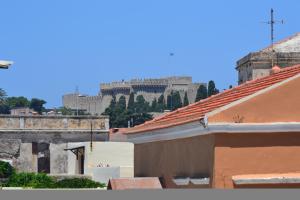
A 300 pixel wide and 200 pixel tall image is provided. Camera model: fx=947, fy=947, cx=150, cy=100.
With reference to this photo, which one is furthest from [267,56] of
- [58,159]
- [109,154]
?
[109,154]

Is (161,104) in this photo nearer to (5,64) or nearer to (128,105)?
(128,105)

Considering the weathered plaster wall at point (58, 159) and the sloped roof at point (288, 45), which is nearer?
the weathered plaster wall at point (58, 159)

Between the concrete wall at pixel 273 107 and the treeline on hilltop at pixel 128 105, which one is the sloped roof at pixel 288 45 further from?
the treeline on hilltop at pixel 128 105

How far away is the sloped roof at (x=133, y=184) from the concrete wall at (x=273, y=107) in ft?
6.77

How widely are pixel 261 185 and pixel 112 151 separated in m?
29.0

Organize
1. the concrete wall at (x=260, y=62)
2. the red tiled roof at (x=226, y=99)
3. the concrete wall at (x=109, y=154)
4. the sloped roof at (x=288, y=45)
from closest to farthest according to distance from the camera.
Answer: the red tiled roof at (x=226, y=99), the concrete wall at (x=109, y=154), the concrete wall at (x=260, y=62), the sloped roof at (x=288, y=45)

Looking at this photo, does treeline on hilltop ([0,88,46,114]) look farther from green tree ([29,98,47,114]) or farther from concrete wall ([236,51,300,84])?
concrete wall ([236,51,300,84])

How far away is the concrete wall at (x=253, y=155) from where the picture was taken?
11312mm

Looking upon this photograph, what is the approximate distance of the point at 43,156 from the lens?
177ft

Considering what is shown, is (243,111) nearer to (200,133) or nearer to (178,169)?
(200,133)

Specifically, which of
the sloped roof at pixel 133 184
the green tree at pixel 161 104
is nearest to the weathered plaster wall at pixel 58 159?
the sloped roof at pixel 133 184

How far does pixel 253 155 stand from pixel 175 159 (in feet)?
7.27

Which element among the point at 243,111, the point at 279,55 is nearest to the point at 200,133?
the point at 243,111

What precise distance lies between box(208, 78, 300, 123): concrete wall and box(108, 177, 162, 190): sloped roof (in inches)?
81.3
